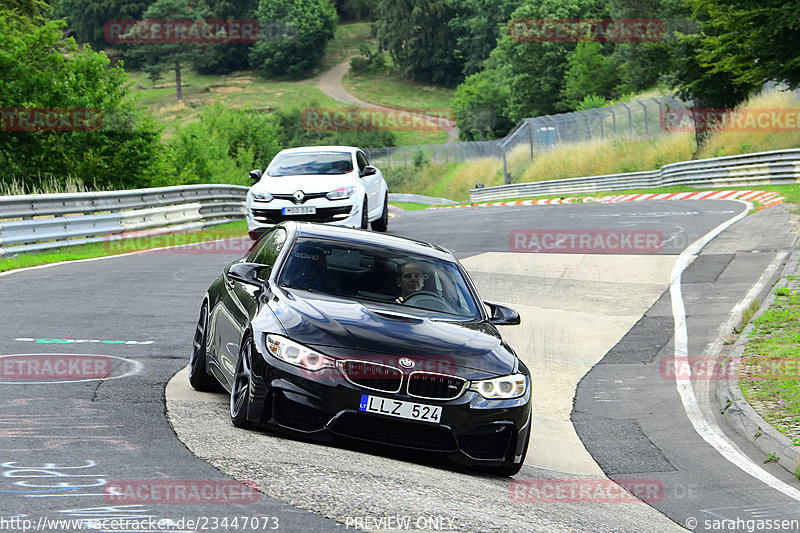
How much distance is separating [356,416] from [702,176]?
35.1m

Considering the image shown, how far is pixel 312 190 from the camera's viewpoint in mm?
18016

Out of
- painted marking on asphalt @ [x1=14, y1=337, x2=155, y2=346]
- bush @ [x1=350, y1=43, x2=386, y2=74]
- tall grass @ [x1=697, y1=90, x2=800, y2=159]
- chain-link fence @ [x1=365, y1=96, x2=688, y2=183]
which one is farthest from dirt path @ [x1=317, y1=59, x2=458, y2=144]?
painted marking on asphalt @ [x1=14, y1=337, x2=155, y2=346]

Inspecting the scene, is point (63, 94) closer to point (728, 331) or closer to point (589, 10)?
point (728, 331)

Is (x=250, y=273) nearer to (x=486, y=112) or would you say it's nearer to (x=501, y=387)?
(x=501, y=387)

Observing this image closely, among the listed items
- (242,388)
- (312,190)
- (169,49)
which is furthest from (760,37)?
(169,49)

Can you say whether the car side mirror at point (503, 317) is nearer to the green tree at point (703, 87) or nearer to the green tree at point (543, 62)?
the green tree at point (703, 87)

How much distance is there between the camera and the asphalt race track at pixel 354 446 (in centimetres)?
523

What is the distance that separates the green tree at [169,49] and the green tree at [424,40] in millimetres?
28485

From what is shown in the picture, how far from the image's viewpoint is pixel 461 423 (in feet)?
21.3

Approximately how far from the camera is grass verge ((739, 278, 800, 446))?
887 centimetres

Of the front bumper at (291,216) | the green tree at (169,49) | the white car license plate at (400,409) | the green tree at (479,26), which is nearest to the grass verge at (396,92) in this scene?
the green tree at (479,26)

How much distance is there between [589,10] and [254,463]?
316ft

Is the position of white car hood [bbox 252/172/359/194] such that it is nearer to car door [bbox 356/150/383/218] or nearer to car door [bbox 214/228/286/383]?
car door [bbox 356/150/383/218]

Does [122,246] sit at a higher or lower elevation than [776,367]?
lower
